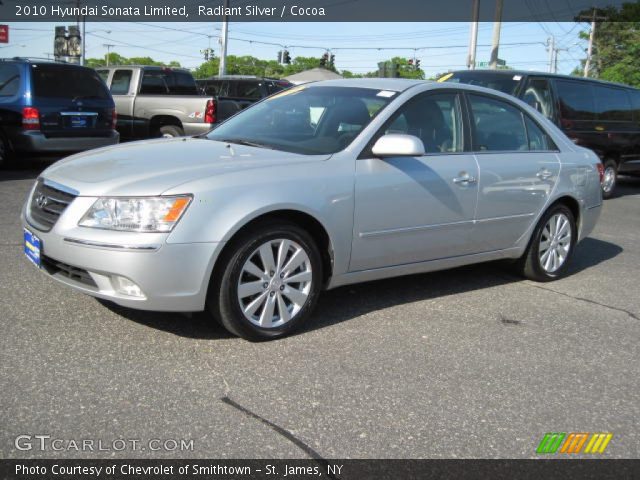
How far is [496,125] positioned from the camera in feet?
17.9

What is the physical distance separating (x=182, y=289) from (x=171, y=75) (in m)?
11.2

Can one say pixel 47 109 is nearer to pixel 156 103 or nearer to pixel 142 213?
pixel 156 103

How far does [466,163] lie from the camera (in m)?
5.03

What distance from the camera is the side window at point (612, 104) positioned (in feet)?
37.5

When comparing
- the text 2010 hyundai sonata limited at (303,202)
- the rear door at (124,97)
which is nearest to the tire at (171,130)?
the rear door at (124,97)

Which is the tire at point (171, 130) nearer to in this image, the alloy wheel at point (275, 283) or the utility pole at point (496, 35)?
the alloy wheel at point (275, 283)

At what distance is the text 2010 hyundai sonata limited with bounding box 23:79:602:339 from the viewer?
12.1 ft

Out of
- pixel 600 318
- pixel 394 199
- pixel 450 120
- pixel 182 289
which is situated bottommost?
pixel 600 318

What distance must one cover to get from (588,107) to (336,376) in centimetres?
904

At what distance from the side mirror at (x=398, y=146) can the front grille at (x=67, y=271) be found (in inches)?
Result: 76.5

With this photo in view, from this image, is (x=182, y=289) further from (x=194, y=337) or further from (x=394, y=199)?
(x=394, y=199)

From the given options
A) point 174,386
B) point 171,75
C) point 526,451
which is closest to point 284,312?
point 174,386

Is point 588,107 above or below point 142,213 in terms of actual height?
above

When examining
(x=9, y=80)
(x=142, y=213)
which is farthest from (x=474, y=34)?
(x=142, y=213)
